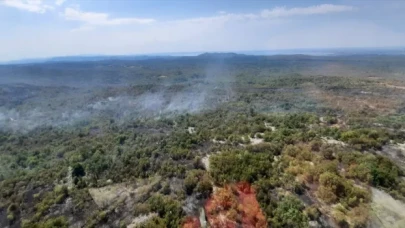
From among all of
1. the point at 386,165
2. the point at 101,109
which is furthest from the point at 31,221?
the point at 101,109

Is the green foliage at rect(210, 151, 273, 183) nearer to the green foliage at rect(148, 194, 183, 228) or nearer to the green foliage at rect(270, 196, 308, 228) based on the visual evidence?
the green foliage at rect(270, 196, 308, 228)

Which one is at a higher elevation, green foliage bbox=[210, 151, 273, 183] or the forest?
green foliage bbox=[210, 151, 273, 183]

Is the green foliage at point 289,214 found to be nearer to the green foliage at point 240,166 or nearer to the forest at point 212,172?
the forest at point 212,172

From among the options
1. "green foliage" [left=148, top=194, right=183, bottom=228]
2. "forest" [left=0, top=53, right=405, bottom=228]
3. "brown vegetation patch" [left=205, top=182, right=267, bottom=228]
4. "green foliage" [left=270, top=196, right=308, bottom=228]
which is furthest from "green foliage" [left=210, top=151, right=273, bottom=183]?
"green foliage" [left=148, top=194, right=183, bottom=228]

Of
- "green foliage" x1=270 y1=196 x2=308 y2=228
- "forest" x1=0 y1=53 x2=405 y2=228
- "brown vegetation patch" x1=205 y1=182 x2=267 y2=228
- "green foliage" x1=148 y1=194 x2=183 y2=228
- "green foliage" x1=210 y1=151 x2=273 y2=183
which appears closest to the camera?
"green foliage" x1=270 y1=196 x2=308 y2=228

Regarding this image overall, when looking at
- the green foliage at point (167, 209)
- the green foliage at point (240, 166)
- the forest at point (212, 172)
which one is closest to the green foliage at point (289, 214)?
the forest at point (212, 172)

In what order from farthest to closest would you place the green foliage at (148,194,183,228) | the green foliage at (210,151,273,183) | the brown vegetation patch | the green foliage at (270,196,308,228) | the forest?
the green foliage at (210,151,273,183) < the forest < the green foliage at (148,194,183,228) < the brown vegetation patch < the green foliage at (270,196,308,228)

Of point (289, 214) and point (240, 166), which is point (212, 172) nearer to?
point (240, 166)

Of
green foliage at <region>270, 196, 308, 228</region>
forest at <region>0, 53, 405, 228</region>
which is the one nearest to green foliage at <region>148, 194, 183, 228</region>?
forest at <region>0, 53, 405, 228</region>

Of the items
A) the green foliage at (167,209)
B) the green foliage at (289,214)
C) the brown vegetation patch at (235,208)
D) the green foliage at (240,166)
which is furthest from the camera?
the green foliage at (240,166)

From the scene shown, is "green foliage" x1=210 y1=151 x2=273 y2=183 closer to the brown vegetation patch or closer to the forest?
the forest

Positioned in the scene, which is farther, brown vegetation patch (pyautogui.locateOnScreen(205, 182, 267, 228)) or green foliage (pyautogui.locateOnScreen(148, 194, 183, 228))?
green foliage (pyautogui.locateOnScreen(148, 194, 183, 228))

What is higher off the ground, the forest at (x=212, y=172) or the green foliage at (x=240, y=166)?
the green foliage at (x=240, y=166)
